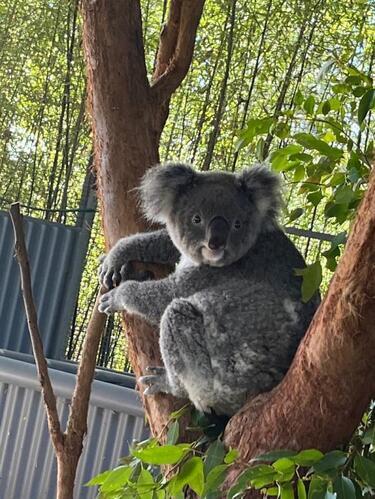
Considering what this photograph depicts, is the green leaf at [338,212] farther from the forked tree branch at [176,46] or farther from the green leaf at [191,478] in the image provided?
the forked tree branch at [176,46]

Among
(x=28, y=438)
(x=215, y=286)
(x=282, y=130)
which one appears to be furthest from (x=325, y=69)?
(x=28, y=438)

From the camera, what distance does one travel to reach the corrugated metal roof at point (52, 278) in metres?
3.53

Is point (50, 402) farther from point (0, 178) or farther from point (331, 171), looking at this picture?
point (0, 178)

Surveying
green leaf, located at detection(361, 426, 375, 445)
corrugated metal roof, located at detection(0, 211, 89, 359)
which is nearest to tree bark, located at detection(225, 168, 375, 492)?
green leaf, located at detection(361, 426, 375, 445)

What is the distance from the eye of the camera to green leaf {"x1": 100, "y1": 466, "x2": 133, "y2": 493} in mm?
1316

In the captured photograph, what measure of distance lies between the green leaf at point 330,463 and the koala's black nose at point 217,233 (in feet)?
2.99

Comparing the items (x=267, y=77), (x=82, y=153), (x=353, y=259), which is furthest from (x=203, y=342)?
(x=82, y=153)

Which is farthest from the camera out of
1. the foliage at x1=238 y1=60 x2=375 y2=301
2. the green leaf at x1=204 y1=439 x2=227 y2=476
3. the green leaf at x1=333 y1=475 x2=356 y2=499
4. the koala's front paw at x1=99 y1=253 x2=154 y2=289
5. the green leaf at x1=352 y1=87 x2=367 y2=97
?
the koala's front paw at x1=99 y1=253 x2=154 y2=289

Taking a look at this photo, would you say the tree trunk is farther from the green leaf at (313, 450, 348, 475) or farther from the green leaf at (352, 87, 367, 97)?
the green leaf at (352, 87, 367, 97)

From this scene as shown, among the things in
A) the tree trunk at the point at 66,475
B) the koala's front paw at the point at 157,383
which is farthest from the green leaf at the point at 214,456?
the tree trunk at the point at 66,475

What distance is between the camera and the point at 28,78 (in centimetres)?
476

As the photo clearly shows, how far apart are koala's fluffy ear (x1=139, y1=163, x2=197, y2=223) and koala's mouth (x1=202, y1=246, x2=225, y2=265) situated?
0.17 m

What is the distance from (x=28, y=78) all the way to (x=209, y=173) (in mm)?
2829

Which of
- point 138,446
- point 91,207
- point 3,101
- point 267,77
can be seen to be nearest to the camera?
point 138,446
